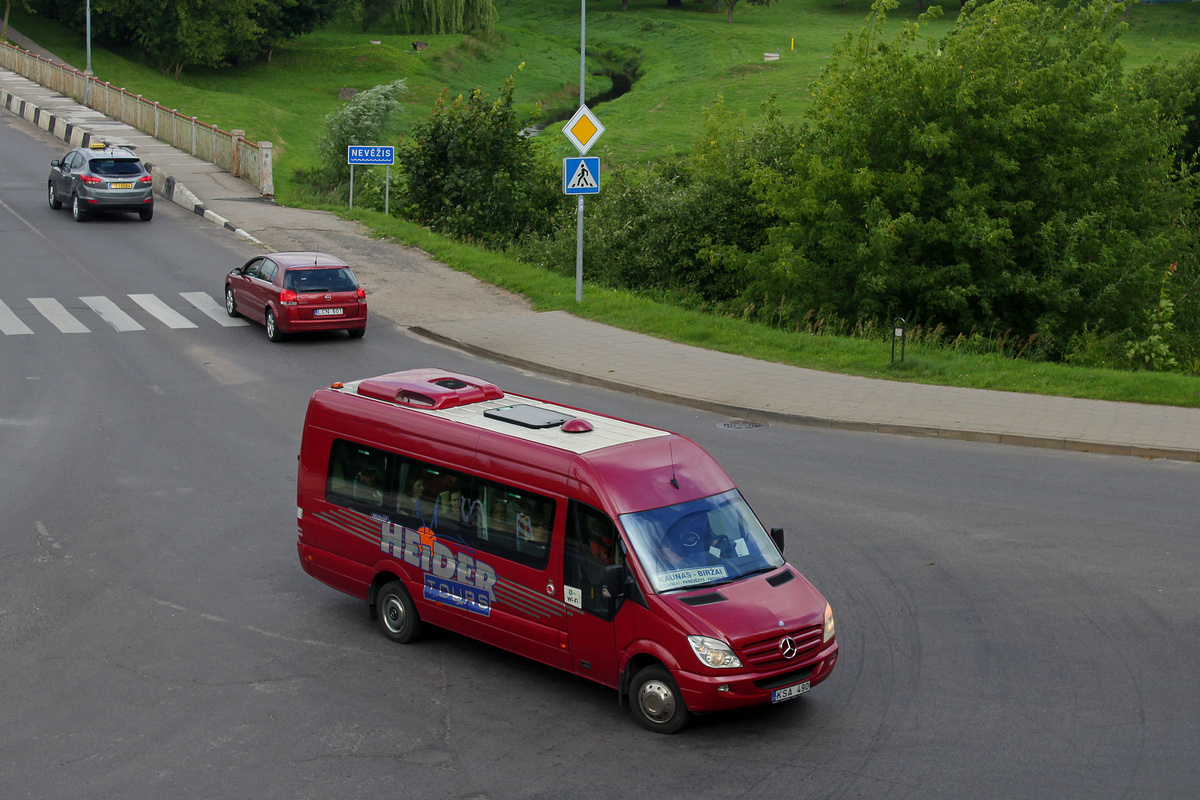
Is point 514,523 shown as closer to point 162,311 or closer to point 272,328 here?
point 272,328

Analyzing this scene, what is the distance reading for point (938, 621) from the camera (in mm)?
9922

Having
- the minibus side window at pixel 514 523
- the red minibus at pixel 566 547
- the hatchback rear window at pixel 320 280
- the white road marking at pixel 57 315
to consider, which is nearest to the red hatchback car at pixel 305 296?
the hatchback rear window at pixel 320 280

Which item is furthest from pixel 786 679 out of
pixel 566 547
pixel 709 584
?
pixel 566 547

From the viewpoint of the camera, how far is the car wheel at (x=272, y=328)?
21094 mm

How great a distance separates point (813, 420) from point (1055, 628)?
22.8 ft

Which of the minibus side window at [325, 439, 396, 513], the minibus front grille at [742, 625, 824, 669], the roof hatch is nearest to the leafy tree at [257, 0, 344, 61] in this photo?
the roof hatch

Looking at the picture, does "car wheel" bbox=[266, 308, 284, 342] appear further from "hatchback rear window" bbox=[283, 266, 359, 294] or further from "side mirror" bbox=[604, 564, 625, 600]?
"side mirror" bbox=[604, 564, 625, 600]

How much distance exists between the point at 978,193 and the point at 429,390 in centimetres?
1570

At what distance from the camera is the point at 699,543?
8.58 metres

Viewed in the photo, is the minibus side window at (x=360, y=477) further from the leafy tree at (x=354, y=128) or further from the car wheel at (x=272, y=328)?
the leafy tree at (x=354, y=128)

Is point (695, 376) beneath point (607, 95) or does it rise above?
beneath

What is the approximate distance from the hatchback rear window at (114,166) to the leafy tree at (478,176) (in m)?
7.49

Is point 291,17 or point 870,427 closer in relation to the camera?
point 870,427

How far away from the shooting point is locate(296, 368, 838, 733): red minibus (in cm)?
808
